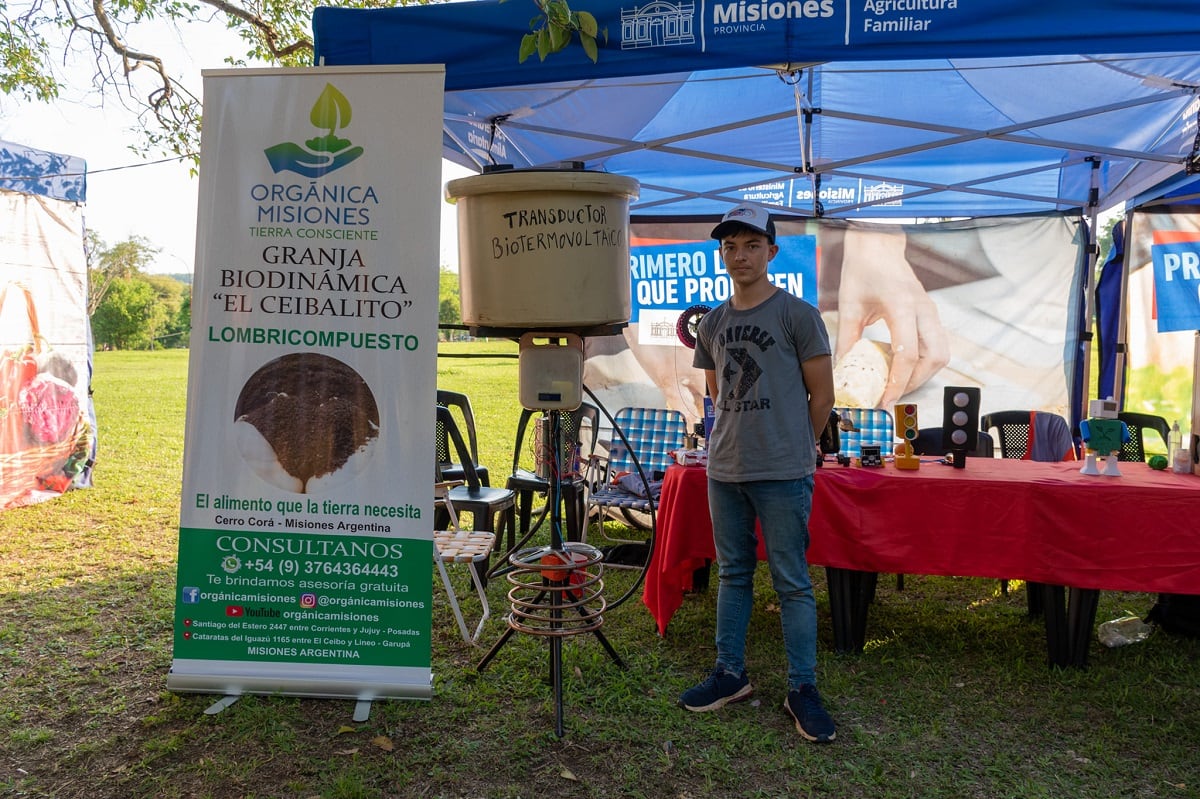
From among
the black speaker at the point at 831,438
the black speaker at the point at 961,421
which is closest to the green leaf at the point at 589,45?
the black speaker at the point at 831,438

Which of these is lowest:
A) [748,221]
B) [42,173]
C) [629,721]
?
[629,721]

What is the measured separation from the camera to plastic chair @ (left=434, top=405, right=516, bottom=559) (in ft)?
15.3

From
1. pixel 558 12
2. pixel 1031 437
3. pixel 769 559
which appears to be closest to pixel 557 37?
pixel 558 12

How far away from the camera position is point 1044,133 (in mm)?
5121

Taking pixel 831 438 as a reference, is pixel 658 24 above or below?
above

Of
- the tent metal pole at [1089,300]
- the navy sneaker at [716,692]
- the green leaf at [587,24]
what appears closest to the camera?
the green leaf at [587,24]

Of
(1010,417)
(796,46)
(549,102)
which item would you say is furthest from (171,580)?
(1010,417)

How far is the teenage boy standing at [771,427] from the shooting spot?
289 centimetres

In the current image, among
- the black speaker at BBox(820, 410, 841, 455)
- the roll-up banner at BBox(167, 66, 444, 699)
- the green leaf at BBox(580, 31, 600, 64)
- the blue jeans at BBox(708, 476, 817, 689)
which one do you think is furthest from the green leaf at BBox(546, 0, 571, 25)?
the black speaker at BBox(820, 410, 841, 455)

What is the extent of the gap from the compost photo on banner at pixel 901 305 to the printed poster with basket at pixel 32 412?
13.4 feet

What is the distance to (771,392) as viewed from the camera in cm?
290

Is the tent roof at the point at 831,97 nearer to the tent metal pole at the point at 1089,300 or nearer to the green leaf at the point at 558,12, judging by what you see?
the tent metal pole at the point at 1089,300

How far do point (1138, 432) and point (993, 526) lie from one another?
2.18m

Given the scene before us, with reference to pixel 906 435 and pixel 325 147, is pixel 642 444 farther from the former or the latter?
pixel 325 147
